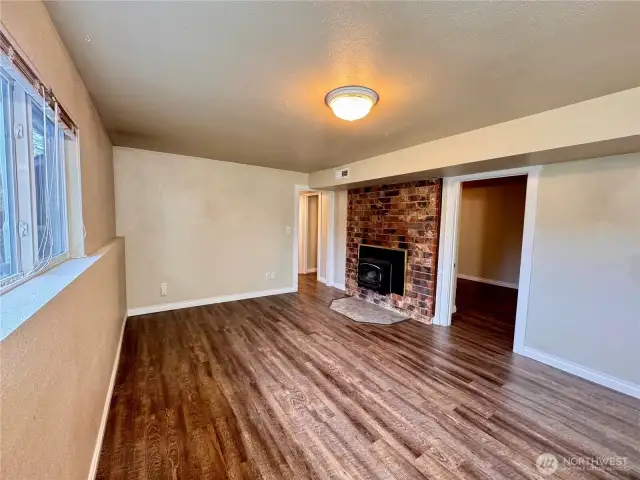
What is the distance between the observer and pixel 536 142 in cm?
218

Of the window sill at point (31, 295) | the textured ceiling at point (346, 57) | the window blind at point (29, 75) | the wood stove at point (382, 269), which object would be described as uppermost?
the textured ceiling at point (346, 57)

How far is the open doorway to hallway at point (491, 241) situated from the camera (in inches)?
211

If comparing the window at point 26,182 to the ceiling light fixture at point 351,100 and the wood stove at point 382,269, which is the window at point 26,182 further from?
the wood stove at point 382,269

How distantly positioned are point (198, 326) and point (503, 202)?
20.9ft

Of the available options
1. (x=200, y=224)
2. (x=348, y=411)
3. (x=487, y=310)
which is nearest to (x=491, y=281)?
(x=487, y=310)

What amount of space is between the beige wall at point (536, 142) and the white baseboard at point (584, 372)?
1884mm

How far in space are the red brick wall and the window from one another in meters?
3.61

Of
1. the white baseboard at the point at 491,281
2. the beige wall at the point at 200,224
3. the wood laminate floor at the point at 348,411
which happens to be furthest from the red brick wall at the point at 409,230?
the white baseboard at the point at 491,281

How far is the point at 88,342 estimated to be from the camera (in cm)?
142

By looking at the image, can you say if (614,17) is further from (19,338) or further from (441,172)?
(19,338)

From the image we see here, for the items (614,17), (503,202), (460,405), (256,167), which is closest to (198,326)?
(256,167)

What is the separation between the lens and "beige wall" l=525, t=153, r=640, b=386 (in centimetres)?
226

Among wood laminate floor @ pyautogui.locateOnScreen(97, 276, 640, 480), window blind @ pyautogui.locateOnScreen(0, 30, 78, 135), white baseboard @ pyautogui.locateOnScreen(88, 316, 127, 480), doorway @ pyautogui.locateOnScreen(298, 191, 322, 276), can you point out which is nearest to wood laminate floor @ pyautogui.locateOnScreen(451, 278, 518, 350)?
wood laminate floor @ pyautogui.locateOnScreen(97, 276, 640, 480)

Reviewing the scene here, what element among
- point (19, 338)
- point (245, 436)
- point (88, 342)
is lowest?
point (245, 436)
